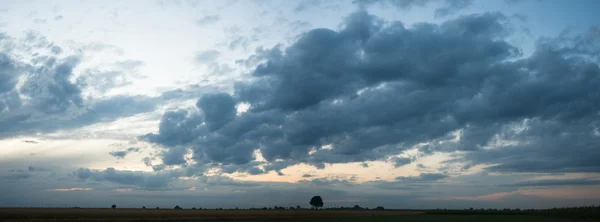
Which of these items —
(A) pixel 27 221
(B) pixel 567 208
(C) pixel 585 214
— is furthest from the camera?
(B) pixel 567 208

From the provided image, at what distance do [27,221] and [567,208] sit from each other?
179 m

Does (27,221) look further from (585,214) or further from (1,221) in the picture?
(585,214)

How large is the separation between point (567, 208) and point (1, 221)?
18481 cm

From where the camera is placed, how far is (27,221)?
9106cm

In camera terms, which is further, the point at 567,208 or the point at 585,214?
the point at 567,208

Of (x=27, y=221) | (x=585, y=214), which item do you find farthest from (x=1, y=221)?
(x=585, y=214)

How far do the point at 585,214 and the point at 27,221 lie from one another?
14753cm

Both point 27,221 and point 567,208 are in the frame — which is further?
point 567,208

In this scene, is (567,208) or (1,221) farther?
(567,208)

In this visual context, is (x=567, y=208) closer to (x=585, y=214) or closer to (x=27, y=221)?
(x=585, y=214)

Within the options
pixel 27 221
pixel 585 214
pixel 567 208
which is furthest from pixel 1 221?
pixel 567 208

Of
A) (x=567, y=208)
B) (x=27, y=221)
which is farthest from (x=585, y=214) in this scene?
(x=27, y=221)

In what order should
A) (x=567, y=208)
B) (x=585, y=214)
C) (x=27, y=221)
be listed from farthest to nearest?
(x=567, y=208)
(x=585, y=214)
(x=27, y=221)

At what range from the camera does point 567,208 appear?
167625 millimetres
